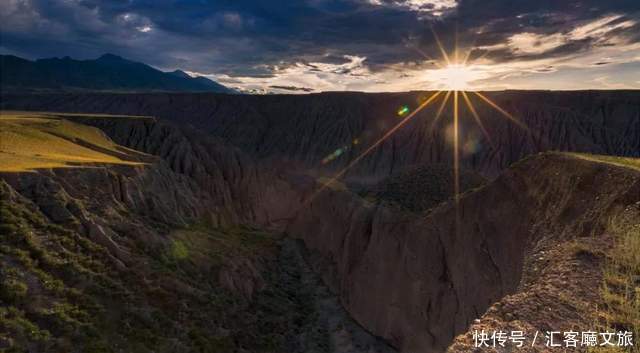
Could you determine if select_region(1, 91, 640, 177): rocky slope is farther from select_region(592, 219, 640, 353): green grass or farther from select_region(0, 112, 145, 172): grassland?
select_region(592, 219, 640, 353): green grass

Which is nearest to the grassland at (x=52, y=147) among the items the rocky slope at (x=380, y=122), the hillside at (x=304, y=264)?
the hillside at (x=304, y=264)

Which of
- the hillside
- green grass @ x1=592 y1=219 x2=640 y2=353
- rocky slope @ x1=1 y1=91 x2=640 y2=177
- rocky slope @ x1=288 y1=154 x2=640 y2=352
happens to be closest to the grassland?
the hillside

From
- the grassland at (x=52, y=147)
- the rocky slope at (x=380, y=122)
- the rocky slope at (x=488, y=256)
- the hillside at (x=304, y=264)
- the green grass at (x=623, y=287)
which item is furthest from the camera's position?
the rocky slope at (x=380, y=122)

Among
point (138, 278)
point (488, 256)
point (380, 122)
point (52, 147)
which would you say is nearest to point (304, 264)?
point (138, 278)

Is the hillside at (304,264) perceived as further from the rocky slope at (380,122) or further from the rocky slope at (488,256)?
the rocky slope at (380,122)

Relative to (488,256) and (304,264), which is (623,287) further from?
(304,264)

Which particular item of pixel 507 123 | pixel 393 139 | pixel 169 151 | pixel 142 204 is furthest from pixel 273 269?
pixel 507 123
